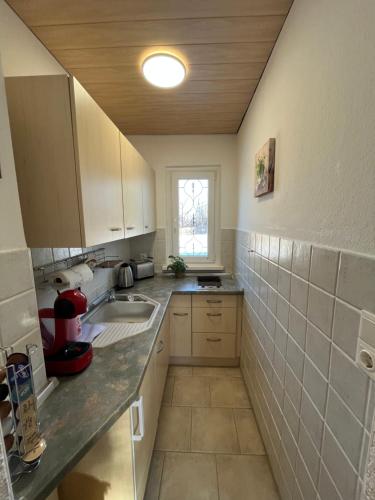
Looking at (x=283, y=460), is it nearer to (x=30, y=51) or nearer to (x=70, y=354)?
(x=70, y=354)

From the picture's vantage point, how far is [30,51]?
1.05 m

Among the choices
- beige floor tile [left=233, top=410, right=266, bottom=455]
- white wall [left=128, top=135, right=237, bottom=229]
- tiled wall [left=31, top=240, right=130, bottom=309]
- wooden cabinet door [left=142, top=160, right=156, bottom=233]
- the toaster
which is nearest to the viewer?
tiled wall [left=31, top=240, right=130, bottom=309]

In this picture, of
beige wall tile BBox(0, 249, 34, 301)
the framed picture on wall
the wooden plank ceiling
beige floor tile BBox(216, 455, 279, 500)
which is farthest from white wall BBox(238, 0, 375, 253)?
beige floor tile BBox(216, 455, 279, 500)

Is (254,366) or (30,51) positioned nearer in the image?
(30,51)

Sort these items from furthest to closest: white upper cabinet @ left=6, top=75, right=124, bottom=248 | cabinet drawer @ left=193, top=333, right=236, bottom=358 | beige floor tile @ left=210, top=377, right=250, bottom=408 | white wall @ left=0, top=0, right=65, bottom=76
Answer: cabinet drawer @ left=193, top=333, right=236, bottom=358 → beige floor tile @ left=210, top=377, right=250, bottom=408 → white wall @ left=0, top=0, right=65, bottom=76 → white upper cabinet @ left=6, top=75, right=124, bottom=248

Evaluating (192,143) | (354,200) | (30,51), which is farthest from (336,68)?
(192,143)

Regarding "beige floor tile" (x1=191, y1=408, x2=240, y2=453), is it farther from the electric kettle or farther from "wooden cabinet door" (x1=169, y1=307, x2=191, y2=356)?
the electric kettle

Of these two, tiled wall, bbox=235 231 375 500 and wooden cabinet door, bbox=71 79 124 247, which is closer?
tiled wall, bbox=235 231 375 500

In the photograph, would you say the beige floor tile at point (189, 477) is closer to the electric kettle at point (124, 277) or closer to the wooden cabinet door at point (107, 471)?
the wooden cabinet door at point (107, 471)

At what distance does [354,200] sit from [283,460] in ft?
4.02

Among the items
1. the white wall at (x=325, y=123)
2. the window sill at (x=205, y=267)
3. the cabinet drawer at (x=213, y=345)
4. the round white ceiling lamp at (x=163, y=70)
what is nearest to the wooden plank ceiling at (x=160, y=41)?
the round white ceiling lamp at (x=163, y=70)

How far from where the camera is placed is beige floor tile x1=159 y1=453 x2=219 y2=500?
1.12 meters

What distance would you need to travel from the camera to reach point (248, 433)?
1.43 meters

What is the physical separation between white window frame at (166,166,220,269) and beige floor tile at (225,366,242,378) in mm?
1074
